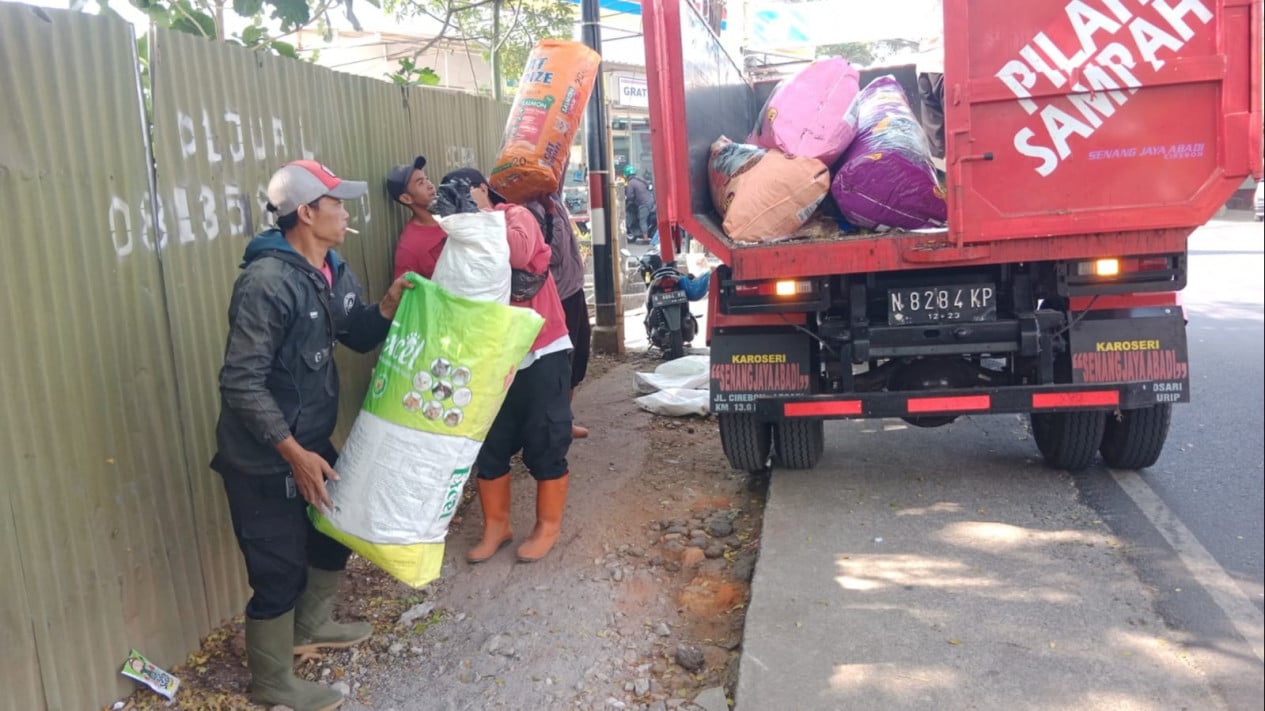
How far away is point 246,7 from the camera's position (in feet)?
16.4

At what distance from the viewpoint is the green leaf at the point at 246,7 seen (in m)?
4.98

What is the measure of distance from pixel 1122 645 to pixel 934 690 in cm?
70

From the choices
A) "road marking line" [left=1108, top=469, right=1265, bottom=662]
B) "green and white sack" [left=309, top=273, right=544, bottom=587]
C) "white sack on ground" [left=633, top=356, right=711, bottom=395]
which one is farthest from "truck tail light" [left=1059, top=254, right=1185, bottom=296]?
"white sack on ground" [left=633, top=356, right=711, bottom=395]

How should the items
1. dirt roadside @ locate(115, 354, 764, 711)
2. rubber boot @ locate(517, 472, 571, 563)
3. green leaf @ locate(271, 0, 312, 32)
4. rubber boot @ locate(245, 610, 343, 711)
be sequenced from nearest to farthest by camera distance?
rubber boot @ locate(245, 610, 343, 711)
dirt roadside @ locate(115, 354, 764, 711)
rubber boot @ locate(517, 472, 571, 563)
green leaf @ locate(271, 0, 312, 32)

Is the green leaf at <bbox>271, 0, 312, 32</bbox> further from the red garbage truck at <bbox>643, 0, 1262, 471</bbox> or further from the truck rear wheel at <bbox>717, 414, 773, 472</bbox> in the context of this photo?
the truck rear wheel at <bbox>717, 414, 773, 472</bbox>

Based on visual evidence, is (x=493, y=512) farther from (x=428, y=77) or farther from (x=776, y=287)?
(x=428, y=77)

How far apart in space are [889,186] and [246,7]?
343cm

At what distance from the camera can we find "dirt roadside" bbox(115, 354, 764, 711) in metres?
3.18

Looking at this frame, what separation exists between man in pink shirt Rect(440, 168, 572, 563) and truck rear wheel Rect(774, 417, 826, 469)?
4.48ft

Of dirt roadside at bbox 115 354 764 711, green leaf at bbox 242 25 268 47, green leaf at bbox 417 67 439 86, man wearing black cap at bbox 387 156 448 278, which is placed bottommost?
dirt roadside at bbox 115 354 764 711

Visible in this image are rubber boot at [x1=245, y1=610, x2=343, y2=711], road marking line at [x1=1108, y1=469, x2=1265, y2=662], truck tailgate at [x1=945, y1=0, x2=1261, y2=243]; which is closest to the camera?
rubber boot at [x1=245, y1=610, x2=343, y2=711]

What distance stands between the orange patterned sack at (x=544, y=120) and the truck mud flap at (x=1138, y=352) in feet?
8.75

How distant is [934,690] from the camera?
2902mm

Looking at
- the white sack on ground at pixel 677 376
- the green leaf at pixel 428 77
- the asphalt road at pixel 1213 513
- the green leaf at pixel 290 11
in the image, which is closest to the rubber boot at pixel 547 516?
the asphalt road at pixel 1213 513
